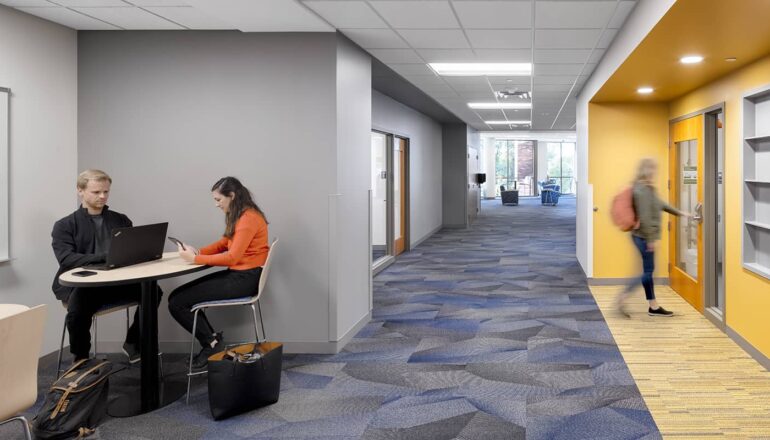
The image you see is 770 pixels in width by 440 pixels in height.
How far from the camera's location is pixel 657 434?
10.1 ft

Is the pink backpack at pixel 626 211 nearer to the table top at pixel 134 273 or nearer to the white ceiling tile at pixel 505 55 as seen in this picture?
the white ceiling tile at pixel 505 55

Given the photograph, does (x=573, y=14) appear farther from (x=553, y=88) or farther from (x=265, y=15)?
(x=553, y=88)

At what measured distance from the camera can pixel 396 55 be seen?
17.8ft

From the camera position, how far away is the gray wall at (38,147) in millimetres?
4000

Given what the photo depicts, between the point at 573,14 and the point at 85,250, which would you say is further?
the point at 573,14

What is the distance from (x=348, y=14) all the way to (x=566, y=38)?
1.67 m

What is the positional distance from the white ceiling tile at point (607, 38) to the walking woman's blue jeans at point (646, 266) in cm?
157

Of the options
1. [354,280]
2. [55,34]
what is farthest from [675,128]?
[55,34]

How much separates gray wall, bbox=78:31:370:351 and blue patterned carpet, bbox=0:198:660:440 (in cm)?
57

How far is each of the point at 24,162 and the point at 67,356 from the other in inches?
51.0

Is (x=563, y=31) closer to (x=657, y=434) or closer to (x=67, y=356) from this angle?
(x=657, y=434)

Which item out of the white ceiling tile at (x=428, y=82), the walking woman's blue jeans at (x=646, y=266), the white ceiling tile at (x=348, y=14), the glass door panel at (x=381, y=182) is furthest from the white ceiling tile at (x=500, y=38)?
the glass door panel at (x=381, y=182)

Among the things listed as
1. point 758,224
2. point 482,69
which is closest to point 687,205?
point 758,224

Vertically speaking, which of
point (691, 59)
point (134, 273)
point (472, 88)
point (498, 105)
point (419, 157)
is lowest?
point (134, 273)
